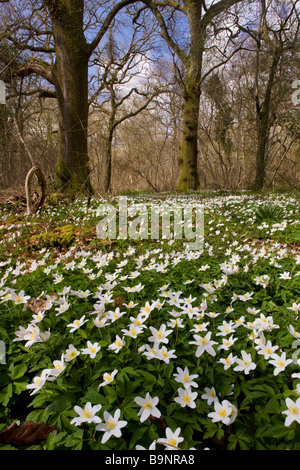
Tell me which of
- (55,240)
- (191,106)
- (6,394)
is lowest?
(6,394)

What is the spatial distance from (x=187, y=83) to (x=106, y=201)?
7169 mm

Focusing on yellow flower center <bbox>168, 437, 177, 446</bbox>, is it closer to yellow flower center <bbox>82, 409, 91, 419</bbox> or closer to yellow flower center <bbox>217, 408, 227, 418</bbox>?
yellow flower center <bbox>217, 408, 227, 418</bbox>

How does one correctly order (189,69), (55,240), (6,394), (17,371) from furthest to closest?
(189,69) < (55,240) < (17,371) < (6,394)

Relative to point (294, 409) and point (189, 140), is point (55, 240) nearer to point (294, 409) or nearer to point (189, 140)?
point (294, 409)

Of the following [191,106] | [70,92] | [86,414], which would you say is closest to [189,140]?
[191,106]

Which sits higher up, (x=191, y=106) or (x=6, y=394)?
(x=191, y=106)

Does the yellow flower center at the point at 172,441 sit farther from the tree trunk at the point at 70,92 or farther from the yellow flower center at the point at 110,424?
the tree trunk at the point at 70,92

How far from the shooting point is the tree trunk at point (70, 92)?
6996 millimetres

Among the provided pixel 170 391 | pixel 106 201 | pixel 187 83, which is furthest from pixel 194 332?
pixel 187 83

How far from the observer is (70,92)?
7.10m

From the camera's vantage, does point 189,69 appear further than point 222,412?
Yes

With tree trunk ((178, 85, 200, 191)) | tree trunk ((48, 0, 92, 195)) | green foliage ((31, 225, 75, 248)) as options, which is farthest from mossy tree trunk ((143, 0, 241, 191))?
green foliage ((31, 225, 75, 248))

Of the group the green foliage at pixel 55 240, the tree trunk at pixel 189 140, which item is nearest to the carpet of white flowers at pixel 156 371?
the green foliage at pixel 55 240

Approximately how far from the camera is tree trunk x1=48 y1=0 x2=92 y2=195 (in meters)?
7.00
